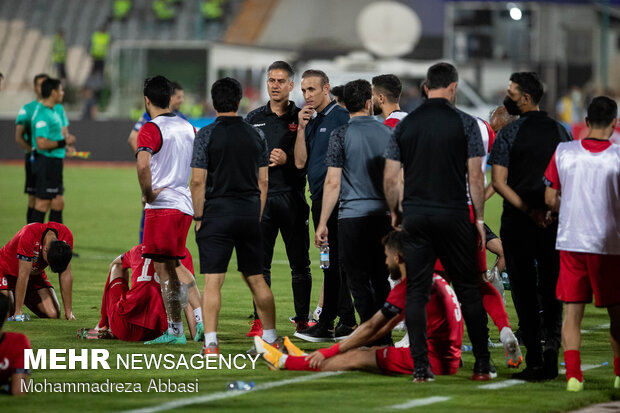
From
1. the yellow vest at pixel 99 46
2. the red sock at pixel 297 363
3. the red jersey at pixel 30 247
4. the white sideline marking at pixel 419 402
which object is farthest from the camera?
the yellow vest at pixel 99 46

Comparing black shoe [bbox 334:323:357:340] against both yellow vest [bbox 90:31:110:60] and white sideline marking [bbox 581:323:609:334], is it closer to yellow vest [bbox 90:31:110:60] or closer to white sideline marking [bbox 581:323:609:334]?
white sideline marking [bbox 581:323:609:334]

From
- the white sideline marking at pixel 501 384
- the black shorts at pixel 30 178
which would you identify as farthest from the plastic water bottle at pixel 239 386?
the black shorts at pixel 30 178

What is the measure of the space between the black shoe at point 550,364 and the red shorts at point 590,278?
0.63 meters

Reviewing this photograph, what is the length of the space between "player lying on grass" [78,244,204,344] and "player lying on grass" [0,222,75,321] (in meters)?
0.68

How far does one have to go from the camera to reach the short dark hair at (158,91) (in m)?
9.43

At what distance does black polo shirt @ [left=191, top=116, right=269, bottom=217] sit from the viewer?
856cm

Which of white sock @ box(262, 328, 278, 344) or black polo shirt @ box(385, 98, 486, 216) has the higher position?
black polo shirt @ box(385, 98, 486, 216)

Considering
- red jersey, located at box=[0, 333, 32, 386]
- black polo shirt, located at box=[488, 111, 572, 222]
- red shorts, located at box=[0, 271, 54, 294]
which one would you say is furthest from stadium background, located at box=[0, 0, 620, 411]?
black polo shirt, located at box=[488, 111, 572, 222]

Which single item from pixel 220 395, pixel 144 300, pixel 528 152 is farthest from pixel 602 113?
pixel 144 300

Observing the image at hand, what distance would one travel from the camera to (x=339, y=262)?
9906 mm

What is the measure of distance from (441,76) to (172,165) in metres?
2.66

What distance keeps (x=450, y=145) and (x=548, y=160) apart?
3.08 ft

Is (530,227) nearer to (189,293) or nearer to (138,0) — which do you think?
(189,293)

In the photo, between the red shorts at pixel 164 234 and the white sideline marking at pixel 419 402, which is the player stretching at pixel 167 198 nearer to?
the red shorts at pixel 164 234
